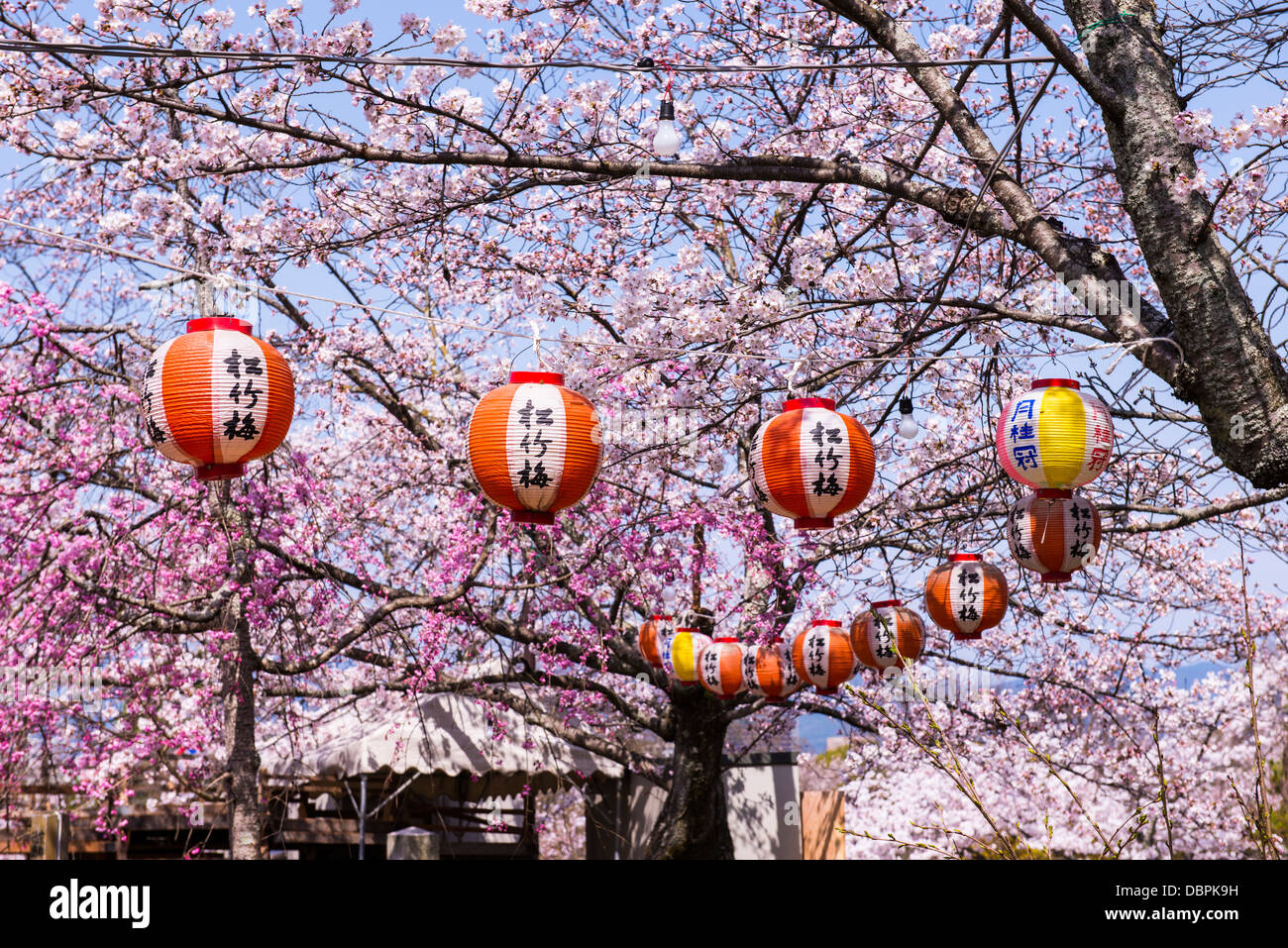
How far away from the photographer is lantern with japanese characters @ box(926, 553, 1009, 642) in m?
7.47

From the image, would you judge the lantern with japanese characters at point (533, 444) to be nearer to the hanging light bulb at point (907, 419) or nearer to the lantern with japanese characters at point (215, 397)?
the lantern with japanese characters at point (215, 397)

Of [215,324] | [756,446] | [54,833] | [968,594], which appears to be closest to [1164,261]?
[756,446]

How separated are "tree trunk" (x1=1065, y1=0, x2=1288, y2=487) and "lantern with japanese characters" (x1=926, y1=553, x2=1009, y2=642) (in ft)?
8.01

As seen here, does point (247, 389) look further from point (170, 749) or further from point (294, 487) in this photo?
point (170, 749)

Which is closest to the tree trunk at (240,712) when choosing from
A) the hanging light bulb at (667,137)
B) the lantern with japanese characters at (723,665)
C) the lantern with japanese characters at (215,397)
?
the lantern with japanese characters at (723,665)

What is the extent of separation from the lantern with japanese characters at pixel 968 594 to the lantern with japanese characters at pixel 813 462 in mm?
2265

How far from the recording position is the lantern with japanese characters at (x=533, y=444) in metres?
4.81

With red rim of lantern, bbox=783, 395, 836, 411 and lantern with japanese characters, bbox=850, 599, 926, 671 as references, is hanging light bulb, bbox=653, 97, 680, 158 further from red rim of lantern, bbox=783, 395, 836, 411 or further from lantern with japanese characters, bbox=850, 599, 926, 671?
lantern with japanese characters, bbox=850, 599, 926, 671

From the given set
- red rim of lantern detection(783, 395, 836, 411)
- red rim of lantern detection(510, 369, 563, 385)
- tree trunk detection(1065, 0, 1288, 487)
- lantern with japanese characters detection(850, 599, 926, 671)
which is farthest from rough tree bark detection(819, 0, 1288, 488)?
lantern with japanese characters detection(850, 599, 926, 671)

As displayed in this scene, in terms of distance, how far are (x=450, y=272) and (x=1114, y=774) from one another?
10.5m

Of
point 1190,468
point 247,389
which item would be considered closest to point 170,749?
point 247,389

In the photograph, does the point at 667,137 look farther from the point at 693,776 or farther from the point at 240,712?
the point at 693,776

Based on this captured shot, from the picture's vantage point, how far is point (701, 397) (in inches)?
303

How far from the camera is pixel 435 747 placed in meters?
10.9
